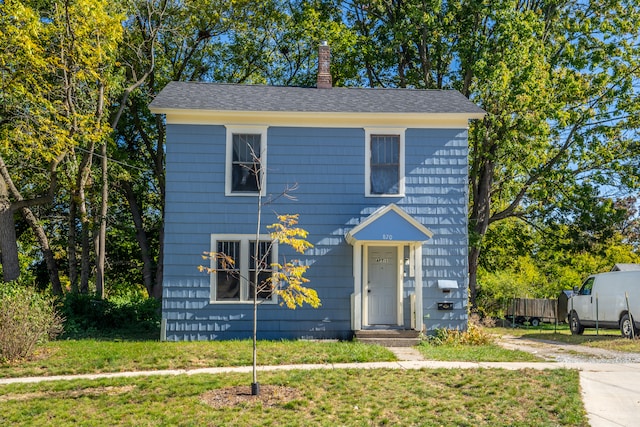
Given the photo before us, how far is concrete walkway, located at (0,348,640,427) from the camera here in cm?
860

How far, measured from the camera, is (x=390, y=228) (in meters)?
15.0

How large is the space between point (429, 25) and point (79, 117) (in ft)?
41.1

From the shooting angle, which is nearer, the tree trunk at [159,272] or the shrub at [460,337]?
the shrub at [460,337]

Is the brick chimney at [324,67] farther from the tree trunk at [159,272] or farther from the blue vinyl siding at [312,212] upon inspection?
the tree trunk at [159,272]

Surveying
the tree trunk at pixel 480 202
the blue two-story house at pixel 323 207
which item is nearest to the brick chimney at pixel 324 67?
the blue two-story house at pixel 323 207

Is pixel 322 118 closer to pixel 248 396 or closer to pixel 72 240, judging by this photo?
pixel 248 396

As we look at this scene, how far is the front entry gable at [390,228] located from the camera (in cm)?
1495

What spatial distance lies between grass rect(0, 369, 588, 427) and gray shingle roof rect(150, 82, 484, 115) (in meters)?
7.37

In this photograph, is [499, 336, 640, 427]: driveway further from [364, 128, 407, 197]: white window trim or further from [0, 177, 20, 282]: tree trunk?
[0, 177, 20, 282]: tree trunk

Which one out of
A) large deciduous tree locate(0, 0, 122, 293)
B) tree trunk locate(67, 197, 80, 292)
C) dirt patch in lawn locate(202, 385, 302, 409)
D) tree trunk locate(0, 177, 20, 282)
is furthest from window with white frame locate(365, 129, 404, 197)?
tree trunk locate(67, 197, 80, 292)

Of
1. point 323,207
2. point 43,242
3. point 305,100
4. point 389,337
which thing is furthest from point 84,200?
point 389,337

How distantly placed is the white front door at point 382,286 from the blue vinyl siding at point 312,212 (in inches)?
16.4

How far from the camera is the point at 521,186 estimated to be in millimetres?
25203

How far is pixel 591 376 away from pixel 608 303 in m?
8.09
